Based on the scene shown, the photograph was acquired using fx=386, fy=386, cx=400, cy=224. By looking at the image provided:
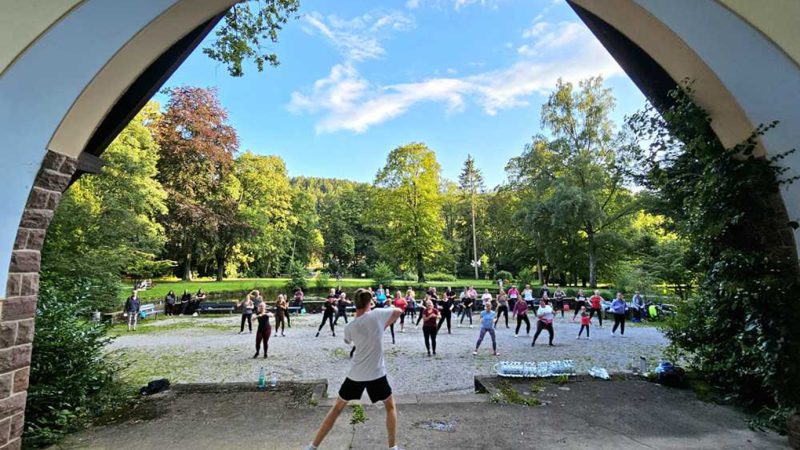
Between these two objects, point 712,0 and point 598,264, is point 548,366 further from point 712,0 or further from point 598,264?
point 598,264

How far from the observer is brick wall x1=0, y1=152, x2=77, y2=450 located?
3689mm

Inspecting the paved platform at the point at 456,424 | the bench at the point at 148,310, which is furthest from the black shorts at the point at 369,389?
the bench at the point at 148,310

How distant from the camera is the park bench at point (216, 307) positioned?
2180 cm

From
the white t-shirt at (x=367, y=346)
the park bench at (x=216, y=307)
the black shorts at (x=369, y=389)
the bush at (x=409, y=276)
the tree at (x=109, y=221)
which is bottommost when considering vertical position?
the park bench at (x=216, y=307)

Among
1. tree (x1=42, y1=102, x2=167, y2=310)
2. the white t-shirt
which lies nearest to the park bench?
tree (x1=42, y1=102, x2=167, y2=310)

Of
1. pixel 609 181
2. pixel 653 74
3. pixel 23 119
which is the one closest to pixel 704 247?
pixel 653 74

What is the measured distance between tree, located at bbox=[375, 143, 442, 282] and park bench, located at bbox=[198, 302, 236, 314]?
14663mm

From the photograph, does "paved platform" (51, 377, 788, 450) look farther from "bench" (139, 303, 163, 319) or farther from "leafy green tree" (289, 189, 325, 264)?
"leafy green tree" (289, 189, 325, 264)

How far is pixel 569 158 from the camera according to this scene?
27109mm

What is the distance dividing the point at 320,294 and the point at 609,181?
2226 cm

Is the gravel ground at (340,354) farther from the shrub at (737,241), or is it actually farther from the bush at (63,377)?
the shrub at (737,241)

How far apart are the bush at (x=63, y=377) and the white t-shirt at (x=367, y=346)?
12.2ft

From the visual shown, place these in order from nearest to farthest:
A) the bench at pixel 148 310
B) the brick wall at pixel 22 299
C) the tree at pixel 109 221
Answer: the brick wall at pixel 22 299
the tree at pixel 109 221
the bench at pixel 148 310

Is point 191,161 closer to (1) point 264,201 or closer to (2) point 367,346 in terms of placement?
(1) point 264,201
